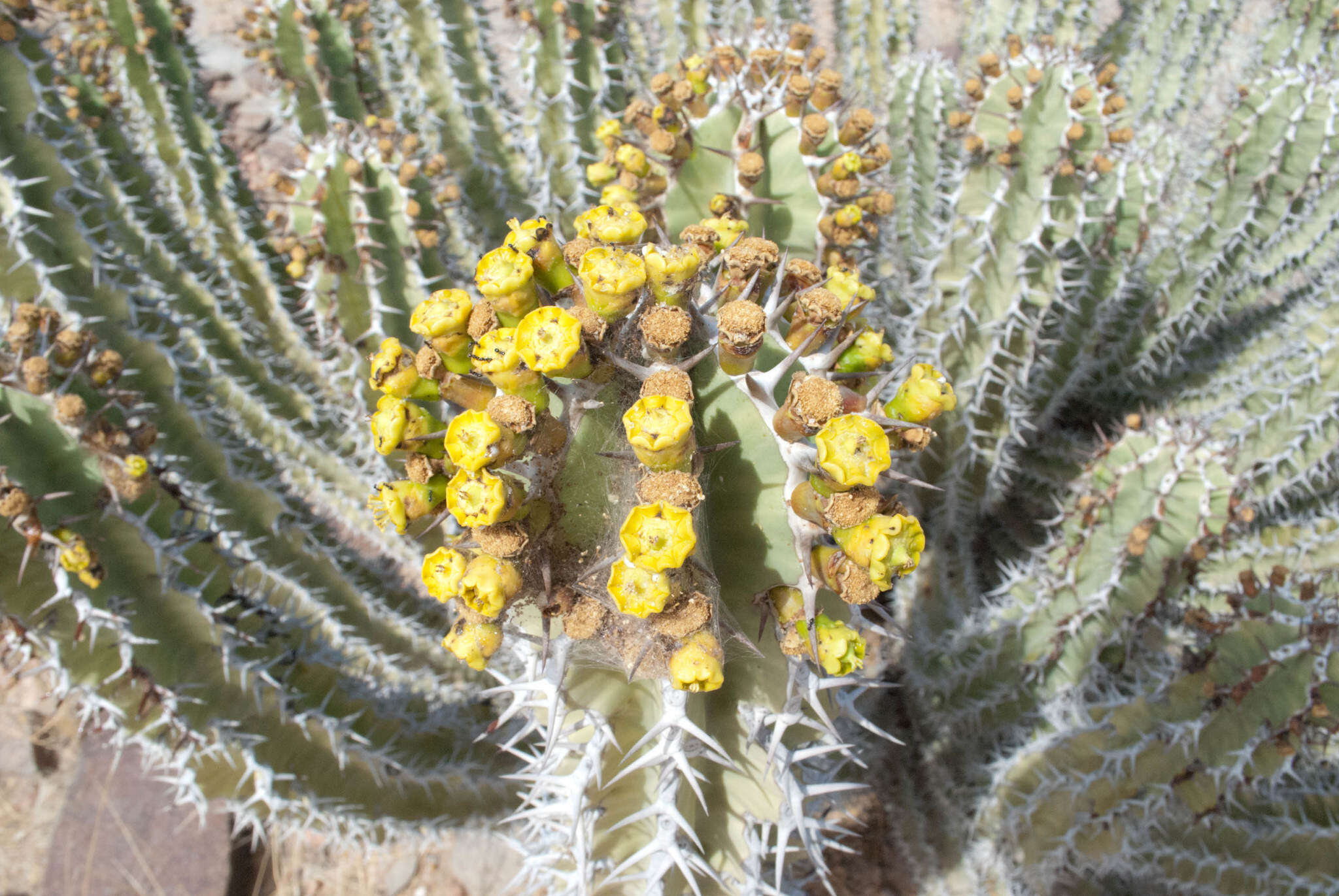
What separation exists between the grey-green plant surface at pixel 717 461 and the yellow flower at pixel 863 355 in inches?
2.0

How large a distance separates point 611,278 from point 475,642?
54cm

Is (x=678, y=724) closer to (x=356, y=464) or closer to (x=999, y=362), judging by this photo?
(x=999, y=362)

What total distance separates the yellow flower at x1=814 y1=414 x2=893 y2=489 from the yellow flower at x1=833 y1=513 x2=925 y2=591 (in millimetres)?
60

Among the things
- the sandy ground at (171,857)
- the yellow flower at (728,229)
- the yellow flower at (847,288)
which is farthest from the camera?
the sandy ground at (171,857)

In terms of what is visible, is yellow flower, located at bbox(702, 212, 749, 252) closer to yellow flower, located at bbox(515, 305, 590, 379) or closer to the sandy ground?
yellow flower, located at bbox(515, 305, 590, 379)

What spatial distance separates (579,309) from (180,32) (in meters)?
4.07

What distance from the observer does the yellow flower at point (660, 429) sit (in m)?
0.93

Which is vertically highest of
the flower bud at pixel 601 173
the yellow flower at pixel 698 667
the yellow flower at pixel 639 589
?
the yellow flower at pixel 639 589

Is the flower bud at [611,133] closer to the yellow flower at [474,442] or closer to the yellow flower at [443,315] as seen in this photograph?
the yellow flower at [443,315]

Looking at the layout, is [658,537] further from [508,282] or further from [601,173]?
[601,173]

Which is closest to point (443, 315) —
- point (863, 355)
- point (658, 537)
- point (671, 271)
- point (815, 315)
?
point (671, 271)

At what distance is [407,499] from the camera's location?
1121mm

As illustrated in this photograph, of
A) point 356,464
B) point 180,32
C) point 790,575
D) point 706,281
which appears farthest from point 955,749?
point 180,32

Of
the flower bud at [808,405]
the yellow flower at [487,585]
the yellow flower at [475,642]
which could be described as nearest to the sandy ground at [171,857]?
the yellow flower at [475,642]
